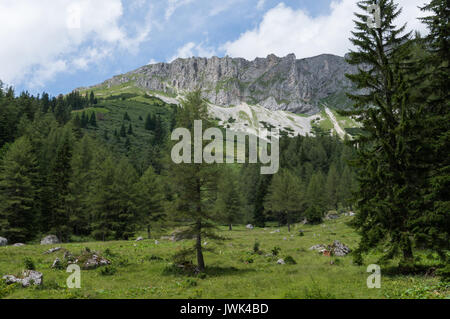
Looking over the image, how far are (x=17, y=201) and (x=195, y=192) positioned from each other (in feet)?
116

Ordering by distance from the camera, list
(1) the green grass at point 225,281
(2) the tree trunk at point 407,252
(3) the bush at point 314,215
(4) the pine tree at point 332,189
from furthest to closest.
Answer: (4) the pine tree at point 332,189, (3) the bush at point 314,215, (2) the tree trunk at point 407,252, (1) the green grass at point 225,281

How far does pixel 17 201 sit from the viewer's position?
40.4m

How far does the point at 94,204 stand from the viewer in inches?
1816

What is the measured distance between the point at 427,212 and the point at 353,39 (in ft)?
41.4

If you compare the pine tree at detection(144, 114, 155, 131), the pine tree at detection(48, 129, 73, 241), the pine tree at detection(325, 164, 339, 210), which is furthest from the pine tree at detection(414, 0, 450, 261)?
the pine tree at detection(144, 114, 155, 131)

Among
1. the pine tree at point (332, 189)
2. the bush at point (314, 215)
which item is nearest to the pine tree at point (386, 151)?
the bush at point (314, 215)

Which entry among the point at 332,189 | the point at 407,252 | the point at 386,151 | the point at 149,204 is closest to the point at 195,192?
the point at 386,151

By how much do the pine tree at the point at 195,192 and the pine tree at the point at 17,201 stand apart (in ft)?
109

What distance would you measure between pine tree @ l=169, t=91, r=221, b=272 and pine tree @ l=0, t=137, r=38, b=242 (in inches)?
1307

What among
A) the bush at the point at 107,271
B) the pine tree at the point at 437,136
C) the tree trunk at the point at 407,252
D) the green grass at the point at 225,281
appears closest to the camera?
the green grass at the point at 225,281

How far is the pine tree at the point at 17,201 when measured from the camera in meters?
40.3

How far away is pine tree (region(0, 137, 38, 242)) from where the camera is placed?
132ft

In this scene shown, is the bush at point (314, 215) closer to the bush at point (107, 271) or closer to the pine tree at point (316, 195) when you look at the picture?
the pine tree at point (316, 195)
